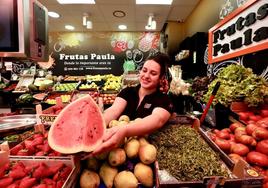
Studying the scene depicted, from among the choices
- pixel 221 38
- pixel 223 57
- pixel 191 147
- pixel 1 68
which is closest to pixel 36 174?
pixel 191 147

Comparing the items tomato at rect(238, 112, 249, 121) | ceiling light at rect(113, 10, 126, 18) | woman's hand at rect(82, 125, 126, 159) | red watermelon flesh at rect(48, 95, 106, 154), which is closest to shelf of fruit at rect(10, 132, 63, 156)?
red watermelon flesh at rect(48, 95, 106, 154)

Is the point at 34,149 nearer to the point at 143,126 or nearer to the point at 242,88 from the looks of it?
the point at 143,126

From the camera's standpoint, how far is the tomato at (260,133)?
1613 millimetres

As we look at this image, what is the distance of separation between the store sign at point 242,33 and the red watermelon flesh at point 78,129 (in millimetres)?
2407

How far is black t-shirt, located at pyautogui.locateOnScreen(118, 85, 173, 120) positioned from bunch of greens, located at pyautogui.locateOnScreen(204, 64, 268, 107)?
0.99 meters

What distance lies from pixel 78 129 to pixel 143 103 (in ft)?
3.03

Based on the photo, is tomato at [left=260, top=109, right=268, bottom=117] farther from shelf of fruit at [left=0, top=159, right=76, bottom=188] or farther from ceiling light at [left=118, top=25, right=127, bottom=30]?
ceiling light at [left=118, top=25, right=127, bottom=30]

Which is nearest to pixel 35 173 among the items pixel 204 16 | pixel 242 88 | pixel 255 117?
pixel 255 117

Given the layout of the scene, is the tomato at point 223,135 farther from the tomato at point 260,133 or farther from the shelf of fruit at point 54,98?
the shelf of fruit at point 54,98

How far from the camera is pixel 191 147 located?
135 cm

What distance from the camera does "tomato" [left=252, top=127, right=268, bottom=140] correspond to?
63.5 inches

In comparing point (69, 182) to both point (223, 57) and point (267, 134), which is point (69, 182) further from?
point (223, 57)

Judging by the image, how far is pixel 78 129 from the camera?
1.14 meters

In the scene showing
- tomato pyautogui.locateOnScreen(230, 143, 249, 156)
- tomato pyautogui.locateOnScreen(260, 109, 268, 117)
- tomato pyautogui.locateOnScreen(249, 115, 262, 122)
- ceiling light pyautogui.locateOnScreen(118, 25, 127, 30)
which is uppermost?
ceiling light pyautogui.locateOnScreen(118, 25, 127, 30)
